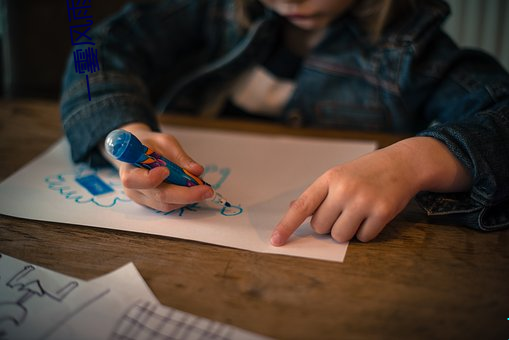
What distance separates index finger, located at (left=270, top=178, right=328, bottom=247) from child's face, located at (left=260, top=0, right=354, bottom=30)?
308 millimetres

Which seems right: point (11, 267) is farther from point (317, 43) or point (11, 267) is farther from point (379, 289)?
point (317, 43)

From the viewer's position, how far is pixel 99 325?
0.35m

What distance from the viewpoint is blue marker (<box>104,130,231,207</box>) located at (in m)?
0.43

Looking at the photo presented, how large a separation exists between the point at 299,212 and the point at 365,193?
0.21ft

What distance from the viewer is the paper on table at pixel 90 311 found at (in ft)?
1.14

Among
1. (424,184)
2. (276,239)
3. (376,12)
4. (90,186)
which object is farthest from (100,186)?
(376,12)

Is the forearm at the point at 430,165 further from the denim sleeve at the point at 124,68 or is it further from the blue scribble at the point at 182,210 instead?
the denim sleeve at the point at 124,68

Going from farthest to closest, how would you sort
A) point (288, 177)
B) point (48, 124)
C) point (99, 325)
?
1. point (48, 124)
2. point (288, 177)
3. point (99, 325)

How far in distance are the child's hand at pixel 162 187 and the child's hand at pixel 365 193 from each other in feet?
0.31

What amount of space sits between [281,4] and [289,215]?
0.34m

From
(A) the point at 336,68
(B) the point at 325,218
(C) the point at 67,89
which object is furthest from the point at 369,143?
(C) the point at 67,89

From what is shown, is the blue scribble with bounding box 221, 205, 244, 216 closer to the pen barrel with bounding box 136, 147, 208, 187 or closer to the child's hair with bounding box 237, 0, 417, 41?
the pen barrel with bounding box 136, 147, 208, 187

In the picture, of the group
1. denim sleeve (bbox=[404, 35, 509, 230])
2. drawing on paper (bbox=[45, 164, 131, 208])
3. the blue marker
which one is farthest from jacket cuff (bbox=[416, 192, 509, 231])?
drawing on paper (bbox=[45, 164, 131, 208])

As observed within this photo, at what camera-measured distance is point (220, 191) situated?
21.6 inches
